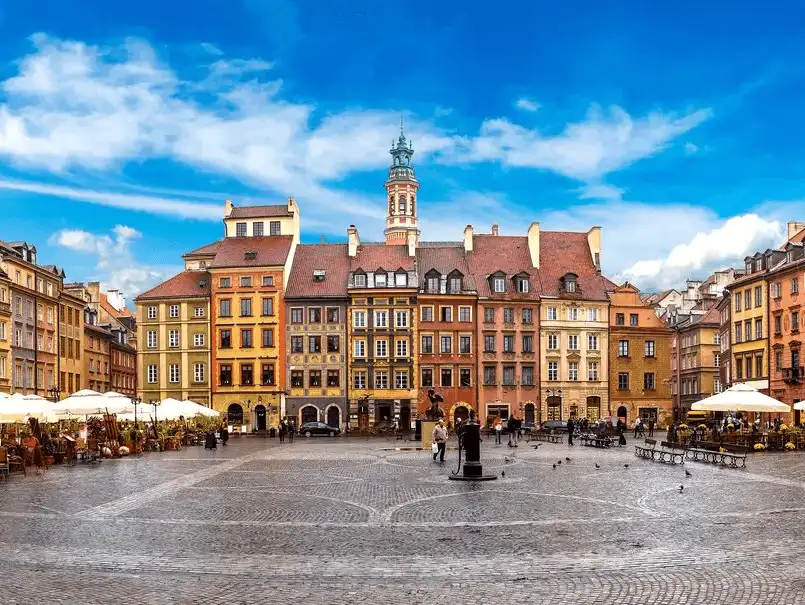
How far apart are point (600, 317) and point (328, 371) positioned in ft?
71.2

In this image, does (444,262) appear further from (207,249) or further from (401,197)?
(401,197)

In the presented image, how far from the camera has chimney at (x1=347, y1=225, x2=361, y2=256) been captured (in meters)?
81.1

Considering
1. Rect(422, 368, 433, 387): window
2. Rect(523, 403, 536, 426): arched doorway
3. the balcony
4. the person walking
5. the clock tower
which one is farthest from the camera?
the clock tower

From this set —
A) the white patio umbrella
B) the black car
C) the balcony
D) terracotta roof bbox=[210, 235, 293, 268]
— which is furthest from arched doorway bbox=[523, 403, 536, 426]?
the white patio umbrella

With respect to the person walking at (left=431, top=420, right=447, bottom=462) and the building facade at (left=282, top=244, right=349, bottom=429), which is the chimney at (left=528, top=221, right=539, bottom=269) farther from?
the person walking at (left=431, top=420, right=447, bottom=462)

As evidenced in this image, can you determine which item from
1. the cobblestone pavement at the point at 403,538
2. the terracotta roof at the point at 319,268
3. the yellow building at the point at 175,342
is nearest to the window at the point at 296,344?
the terracotta roof at the point at 319,268

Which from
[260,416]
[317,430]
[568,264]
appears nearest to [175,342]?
[260,416]

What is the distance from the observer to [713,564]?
46.8 ft

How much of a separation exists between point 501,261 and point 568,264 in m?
5.47

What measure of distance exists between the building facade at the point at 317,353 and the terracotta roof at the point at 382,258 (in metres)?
2.69

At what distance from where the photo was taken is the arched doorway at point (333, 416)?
3047 inches

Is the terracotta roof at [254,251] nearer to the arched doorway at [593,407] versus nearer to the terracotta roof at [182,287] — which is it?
the terracotta roof at [182,287]

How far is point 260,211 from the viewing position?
269 feet

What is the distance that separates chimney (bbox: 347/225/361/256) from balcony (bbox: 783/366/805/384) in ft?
112
